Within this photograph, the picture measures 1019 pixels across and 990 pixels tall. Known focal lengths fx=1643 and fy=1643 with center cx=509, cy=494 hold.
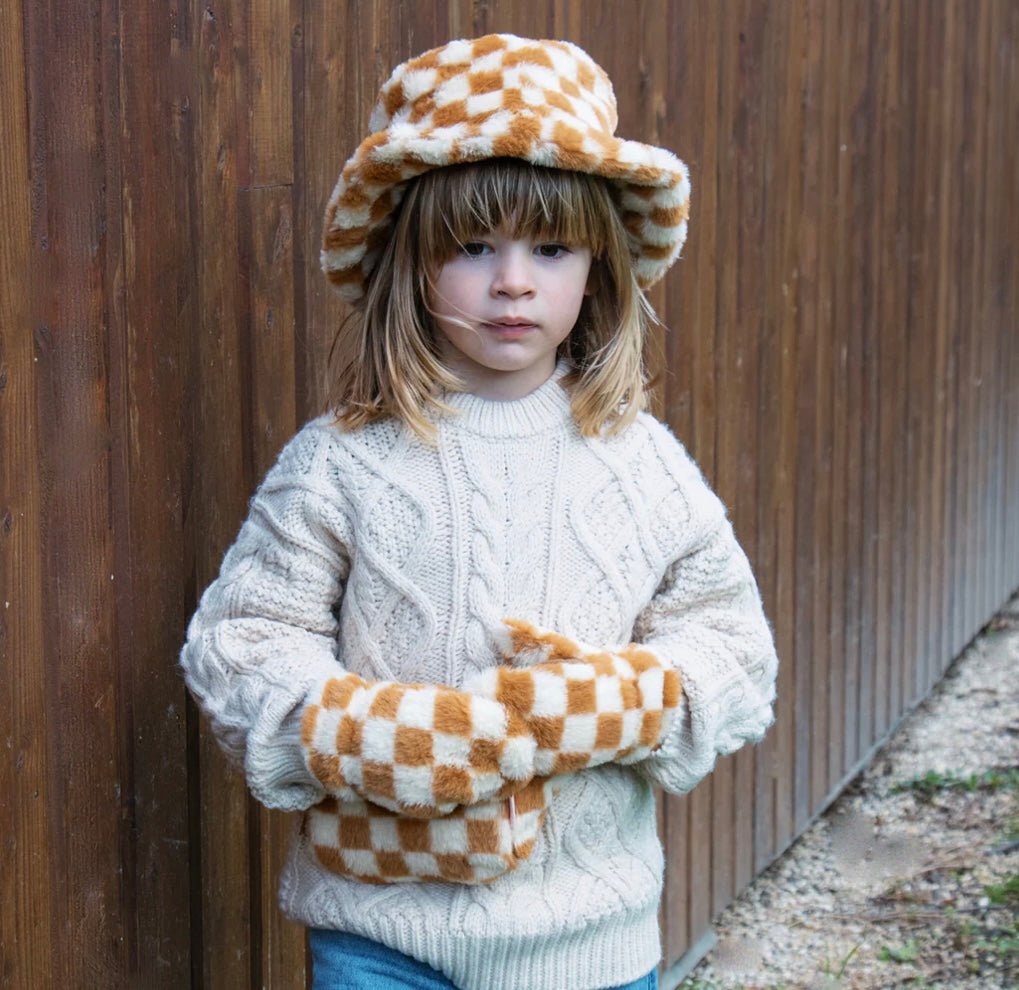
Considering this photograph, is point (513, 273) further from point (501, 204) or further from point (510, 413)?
point (510, 413)

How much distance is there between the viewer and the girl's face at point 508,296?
2307 mm

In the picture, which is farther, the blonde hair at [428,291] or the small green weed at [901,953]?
the small green weed at [901,953]

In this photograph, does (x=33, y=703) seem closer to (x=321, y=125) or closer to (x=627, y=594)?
(x=627, y=594)

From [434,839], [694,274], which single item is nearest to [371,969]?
[434,839]

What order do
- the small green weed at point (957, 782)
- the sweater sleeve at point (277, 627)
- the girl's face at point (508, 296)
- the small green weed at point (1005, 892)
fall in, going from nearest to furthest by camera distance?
the sweater sleeve at point (277, 627) → the girl's face at point (508, 296) → the small green weed at point (1005, 892) → the small green weed at point (957, 782)

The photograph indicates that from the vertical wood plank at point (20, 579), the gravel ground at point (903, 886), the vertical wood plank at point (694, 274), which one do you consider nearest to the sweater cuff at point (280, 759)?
the vertical wood plank at point (20, 579)

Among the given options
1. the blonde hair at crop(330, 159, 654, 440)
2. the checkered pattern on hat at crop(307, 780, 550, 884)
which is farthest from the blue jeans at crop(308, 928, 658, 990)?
the blonde hair at crop(330, 159, 654, 440)

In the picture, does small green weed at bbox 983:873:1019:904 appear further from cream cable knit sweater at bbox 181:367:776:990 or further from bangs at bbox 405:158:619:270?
bangs at bbox 405:158:619:270

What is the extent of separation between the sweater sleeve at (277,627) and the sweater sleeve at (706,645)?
475 millimetres

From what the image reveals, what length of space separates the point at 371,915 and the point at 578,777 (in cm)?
35

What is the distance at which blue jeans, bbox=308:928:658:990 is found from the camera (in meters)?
2.32

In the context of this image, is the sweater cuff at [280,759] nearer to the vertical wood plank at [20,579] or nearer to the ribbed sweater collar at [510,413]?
the vertical wood plank at [20,579]

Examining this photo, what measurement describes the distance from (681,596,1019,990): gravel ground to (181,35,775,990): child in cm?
236

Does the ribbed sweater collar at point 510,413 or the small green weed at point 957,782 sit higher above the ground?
the ribbed sweater collar at point 510,413
